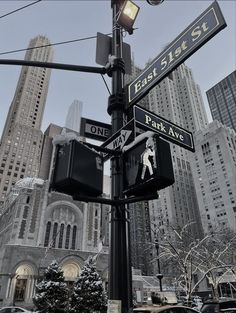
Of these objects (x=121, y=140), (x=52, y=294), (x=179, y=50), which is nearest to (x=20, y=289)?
(x=52, y=294)

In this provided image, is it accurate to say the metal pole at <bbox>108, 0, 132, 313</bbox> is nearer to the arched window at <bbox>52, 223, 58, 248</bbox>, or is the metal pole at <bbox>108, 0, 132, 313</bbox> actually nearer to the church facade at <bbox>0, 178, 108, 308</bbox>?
the church facade at <bbox>0, 178, 108, 308</bbox>

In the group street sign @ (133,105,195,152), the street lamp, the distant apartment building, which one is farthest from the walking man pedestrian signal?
the distant apartment building

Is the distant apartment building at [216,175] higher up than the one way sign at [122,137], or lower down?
higher up

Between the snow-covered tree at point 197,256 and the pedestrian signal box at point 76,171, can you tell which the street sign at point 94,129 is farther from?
the snow-covered tree at point 197,256

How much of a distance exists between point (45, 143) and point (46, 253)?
105m

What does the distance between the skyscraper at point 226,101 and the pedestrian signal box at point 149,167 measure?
19178 centimetres

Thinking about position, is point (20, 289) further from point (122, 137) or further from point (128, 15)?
point (128, 15)

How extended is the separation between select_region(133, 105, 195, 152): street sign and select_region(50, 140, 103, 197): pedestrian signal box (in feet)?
3.78

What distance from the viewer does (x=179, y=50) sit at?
13.1 ft

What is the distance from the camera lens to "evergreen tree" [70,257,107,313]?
25.1 meters

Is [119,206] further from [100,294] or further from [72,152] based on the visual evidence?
[100,294]

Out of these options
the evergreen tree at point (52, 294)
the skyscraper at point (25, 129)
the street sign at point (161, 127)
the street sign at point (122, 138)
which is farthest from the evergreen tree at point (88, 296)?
the skyscraper at point (25, 129)

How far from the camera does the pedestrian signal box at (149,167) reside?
9.91 ft

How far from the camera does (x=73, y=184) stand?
3.09 m
